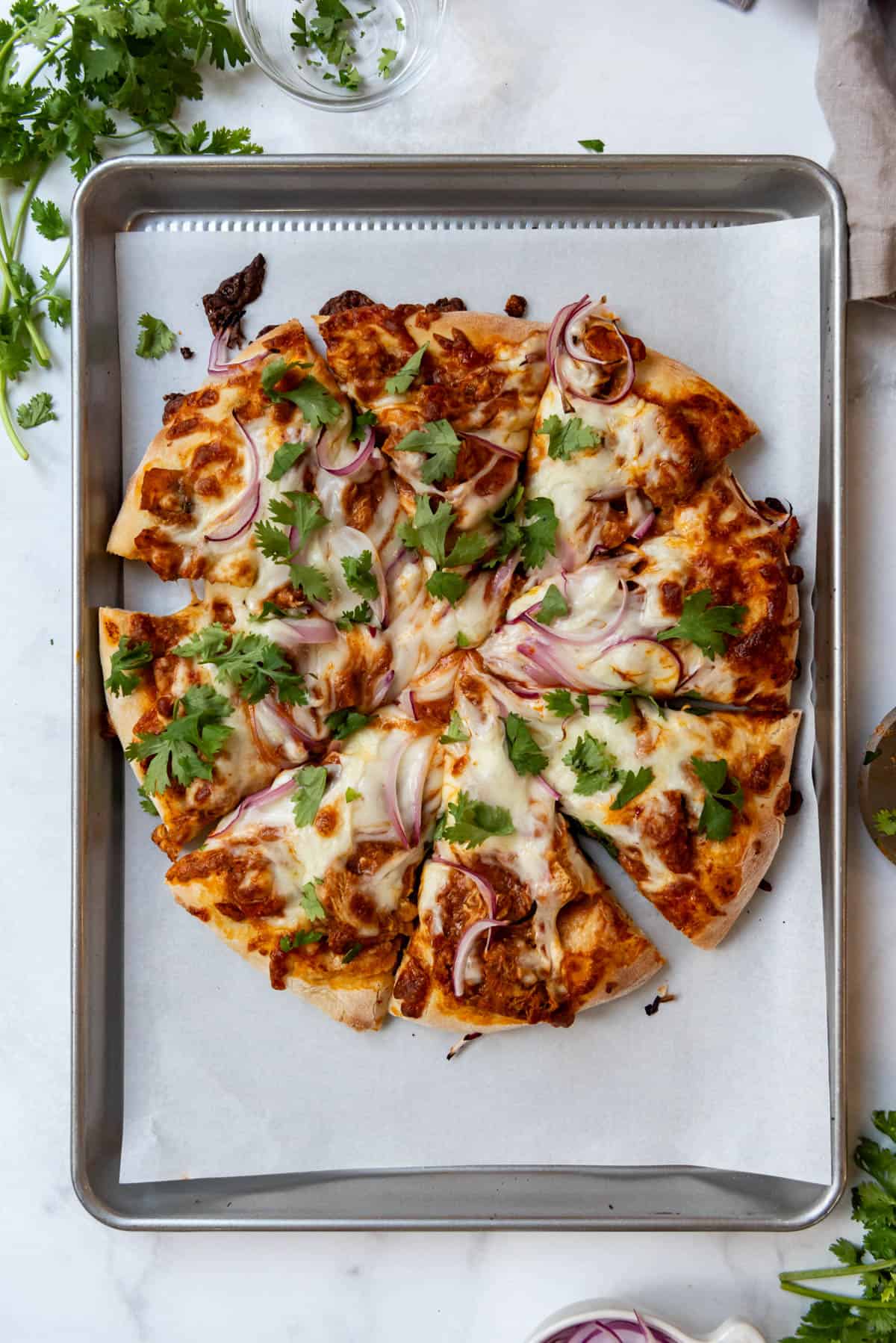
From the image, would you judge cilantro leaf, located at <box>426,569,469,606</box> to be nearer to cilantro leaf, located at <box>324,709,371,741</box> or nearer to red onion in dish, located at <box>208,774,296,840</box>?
cilantro leaf, located at <box>324,709,371,741</box>

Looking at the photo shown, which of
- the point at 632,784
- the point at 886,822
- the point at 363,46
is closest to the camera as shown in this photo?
the point at 632,784

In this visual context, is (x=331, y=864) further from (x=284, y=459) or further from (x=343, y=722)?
(x=284, y=459)

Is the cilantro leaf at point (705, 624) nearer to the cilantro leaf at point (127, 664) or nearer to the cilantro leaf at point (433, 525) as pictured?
the cilantro leaf at point (433, 525)

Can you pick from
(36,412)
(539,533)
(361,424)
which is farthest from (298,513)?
(36,412)

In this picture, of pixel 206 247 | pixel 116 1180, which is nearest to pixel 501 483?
pixel 206 247

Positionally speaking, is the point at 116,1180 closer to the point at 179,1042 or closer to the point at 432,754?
the point at 179,1042

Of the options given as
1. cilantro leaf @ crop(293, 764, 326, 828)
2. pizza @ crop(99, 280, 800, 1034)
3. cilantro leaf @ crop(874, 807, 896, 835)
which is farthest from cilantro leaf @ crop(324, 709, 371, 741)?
cilantro leaf @ crop(874, 807, 896, 835)
